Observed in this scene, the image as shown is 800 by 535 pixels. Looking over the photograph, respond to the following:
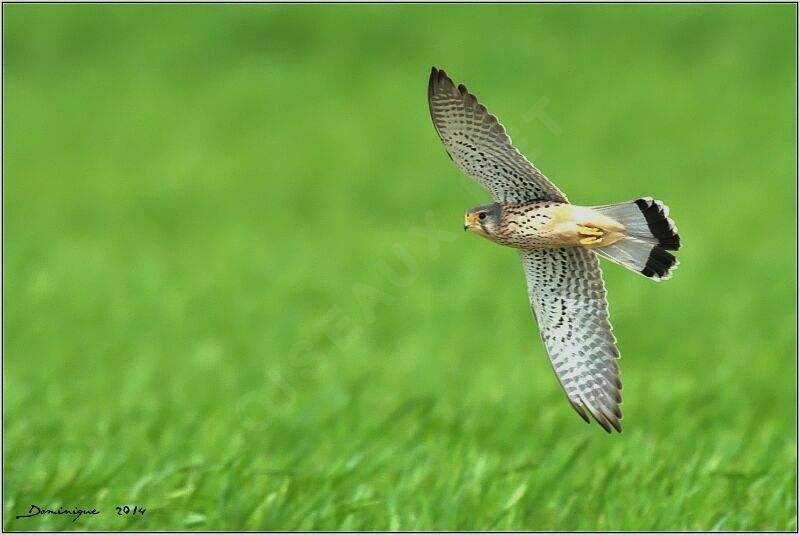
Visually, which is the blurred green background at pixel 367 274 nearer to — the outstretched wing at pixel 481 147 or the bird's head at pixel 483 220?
the outstretched wing at pixel 481 147

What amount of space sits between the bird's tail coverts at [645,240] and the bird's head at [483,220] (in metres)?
0.26

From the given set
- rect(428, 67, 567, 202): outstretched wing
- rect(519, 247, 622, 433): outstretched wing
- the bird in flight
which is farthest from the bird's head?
rect(519, 247, 622, 433): outstretched wing

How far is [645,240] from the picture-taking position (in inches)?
125

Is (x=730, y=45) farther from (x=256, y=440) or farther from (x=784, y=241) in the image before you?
(x=256, y=440)

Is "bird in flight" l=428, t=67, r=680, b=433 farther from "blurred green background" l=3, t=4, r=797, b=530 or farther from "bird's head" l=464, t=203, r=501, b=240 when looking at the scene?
"blurred green background" l=3, t=4, r=797, b=530

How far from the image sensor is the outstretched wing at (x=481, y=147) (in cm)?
326

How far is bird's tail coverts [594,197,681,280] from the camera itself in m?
3.16

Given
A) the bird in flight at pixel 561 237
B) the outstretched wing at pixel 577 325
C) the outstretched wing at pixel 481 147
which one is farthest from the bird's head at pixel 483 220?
the outstretched wing at pixel 577 325

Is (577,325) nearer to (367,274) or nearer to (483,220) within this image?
(483,220)

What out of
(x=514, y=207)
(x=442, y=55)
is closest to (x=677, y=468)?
(x=514, y=207)

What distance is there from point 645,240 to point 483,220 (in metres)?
0.41

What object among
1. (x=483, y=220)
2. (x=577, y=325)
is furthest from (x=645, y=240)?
(x=577, y=325)

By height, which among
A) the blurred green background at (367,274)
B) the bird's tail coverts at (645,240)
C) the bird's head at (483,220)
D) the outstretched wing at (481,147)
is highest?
the blurred green background at (367,274)

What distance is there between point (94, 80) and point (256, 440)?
470 inches
